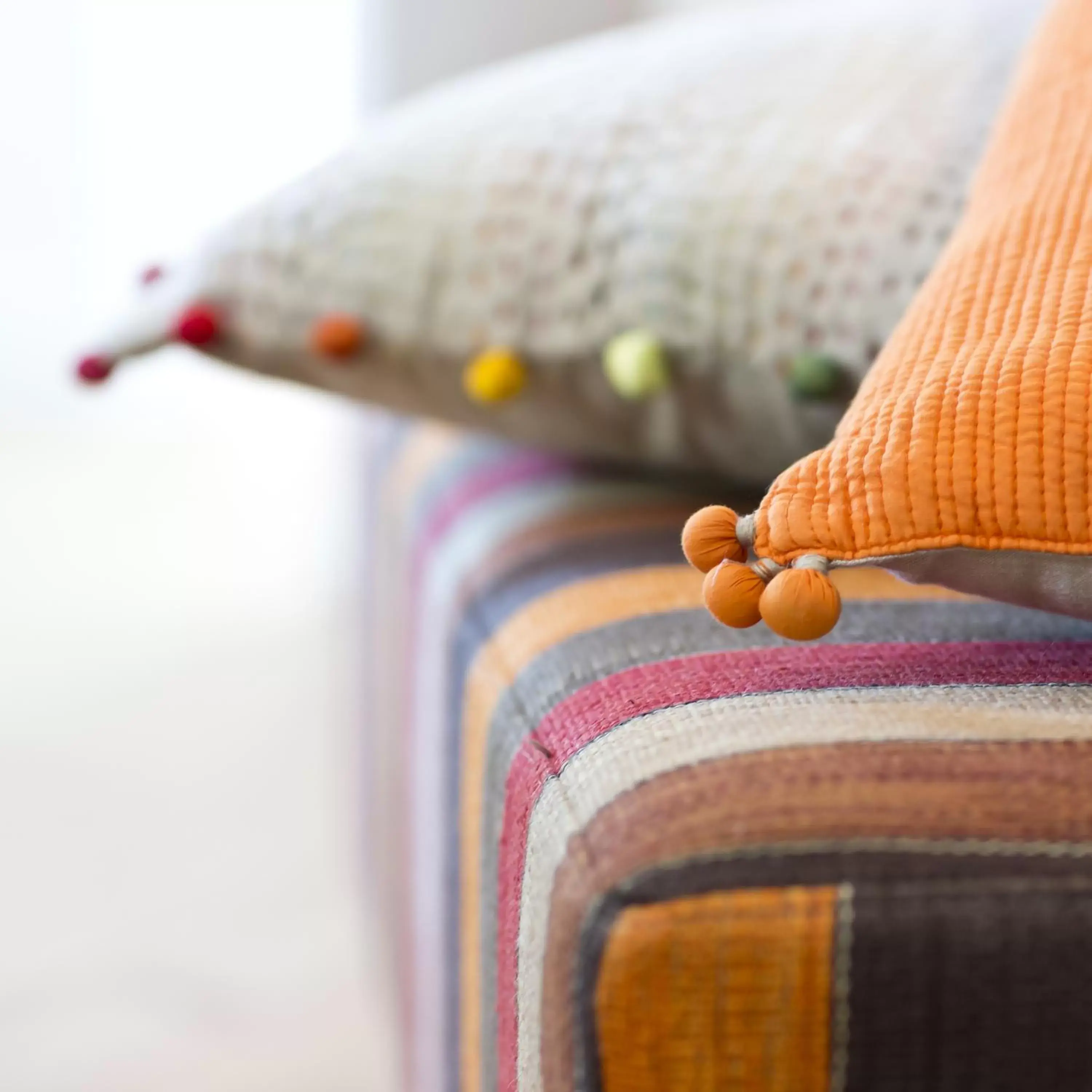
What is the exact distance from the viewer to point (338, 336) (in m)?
0.55

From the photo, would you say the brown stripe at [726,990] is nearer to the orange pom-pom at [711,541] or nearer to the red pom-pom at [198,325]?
the orange pom-pom at [711,541]

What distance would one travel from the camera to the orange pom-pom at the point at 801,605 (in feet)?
0.98

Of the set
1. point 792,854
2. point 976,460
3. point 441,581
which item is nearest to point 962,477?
point 976,460

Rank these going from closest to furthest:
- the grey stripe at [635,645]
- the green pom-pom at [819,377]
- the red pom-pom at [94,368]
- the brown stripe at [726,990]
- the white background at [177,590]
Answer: the brown stripe at [726,990], the grey stripe at [635,645], the green pom-pom at [819,377], the red pom-pom at [94,368], the white background at [177,590]

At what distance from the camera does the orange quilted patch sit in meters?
0.32

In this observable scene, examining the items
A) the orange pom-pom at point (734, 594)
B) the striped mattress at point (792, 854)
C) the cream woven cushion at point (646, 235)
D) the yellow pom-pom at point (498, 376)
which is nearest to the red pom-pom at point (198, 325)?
the cream woven cushion at point (646, 235)

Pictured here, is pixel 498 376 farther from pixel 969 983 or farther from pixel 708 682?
pixel 969 983

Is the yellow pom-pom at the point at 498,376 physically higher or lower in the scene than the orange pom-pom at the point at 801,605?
lower

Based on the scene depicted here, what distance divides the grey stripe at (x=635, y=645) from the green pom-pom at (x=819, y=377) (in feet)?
0.34

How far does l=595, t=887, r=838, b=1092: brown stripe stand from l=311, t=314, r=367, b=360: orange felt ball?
13.7 inches

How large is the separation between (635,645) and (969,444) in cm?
12

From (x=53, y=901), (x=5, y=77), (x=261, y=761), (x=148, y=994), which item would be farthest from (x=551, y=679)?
(x=5, y=77)

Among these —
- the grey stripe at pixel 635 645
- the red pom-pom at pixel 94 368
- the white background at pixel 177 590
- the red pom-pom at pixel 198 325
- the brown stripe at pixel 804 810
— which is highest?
the brown stripe at pixel 804 810

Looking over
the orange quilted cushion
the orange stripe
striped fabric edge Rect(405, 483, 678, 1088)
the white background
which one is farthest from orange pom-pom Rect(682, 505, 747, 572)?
the white background
